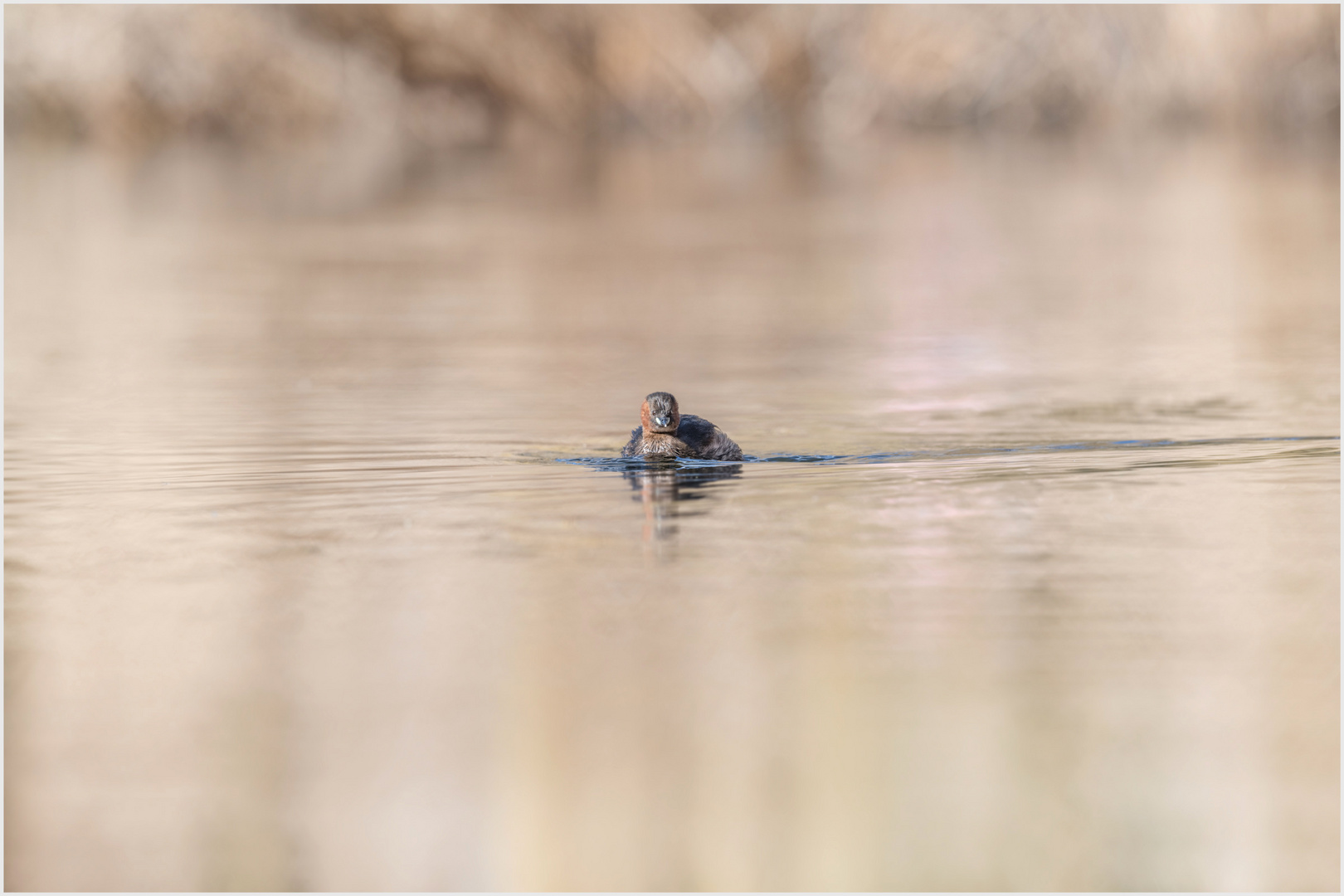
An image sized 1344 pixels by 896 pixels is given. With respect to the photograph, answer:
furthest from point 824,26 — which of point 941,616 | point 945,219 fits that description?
point 941,616

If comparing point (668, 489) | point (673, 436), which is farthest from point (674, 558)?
point (673, 436)

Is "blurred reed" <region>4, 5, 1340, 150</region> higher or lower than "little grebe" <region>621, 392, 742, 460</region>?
higher

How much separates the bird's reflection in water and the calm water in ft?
0.10

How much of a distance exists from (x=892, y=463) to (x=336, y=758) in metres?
4.15

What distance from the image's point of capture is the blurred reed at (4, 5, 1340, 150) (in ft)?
122

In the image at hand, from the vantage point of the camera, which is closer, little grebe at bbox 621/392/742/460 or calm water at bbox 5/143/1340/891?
calm water at bbox 5/143/1340/891

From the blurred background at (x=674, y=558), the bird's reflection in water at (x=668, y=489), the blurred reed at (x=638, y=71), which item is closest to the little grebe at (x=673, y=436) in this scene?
the bird's reflection in water at (x=668, y=489)

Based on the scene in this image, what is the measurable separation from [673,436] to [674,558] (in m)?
1.79

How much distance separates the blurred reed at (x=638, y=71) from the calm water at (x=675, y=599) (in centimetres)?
2287

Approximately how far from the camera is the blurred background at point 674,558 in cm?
493

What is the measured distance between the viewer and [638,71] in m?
40.1

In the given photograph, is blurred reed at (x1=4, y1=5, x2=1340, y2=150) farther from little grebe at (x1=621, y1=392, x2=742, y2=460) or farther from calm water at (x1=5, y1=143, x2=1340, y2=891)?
little grebe at (x1=621, y1=392, x2=742, y2=460)

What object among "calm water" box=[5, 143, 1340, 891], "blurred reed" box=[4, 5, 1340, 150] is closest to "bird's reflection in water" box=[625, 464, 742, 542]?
"calm water" box=[5, 143, 1340, 891]

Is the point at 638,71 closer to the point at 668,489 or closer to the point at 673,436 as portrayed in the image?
the point at 673,436
